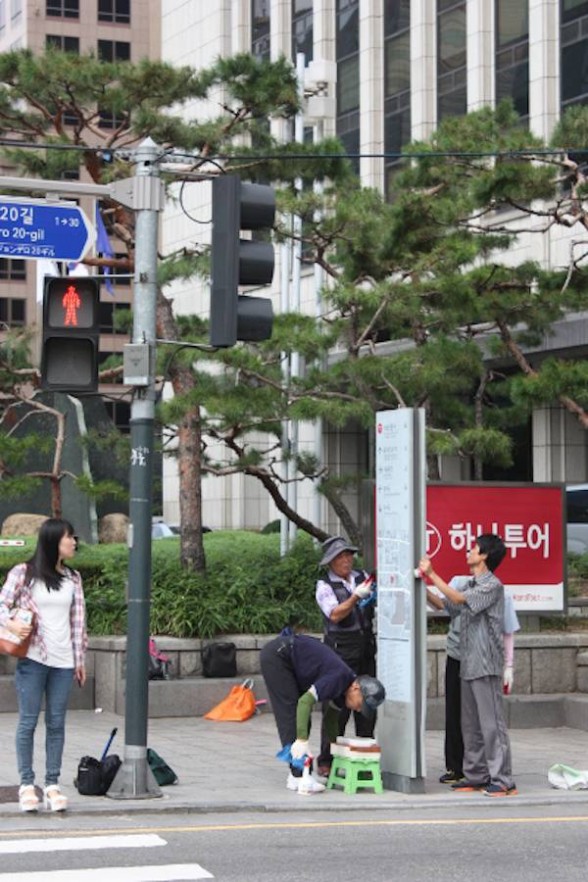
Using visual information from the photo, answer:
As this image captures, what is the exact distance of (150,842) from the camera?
964 cm

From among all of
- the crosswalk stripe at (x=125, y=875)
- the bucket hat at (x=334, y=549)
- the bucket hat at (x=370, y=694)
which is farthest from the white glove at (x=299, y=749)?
the crosswalk stripe at (x=125, y=875)

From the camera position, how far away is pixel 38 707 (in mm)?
10781

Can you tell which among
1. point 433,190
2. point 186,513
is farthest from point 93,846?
point 433,190

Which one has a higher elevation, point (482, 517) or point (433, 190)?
point (433, 190)

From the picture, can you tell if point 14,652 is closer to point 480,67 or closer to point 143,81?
point 143,81

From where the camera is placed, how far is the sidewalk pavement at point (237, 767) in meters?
11.1

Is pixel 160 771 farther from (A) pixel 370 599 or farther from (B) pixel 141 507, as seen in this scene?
(A) pixel 370 599

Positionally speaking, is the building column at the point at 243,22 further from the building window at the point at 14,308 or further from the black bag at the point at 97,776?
the black bag at the point at 97,776

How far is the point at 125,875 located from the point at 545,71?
30.9m

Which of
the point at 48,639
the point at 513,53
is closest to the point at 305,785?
the point at 48,639

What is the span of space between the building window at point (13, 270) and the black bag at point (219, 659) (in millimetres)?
60295

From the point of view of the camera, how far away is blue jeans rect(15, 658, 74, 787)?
10.7 m

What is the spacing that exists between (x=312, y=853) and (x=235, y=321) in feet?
12.4

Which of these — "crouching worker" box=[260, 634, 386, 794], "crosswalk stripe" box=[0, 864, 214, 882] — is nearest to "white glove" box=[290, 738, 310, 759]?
"crouching worker" box=[260, 634, 386, 794]
